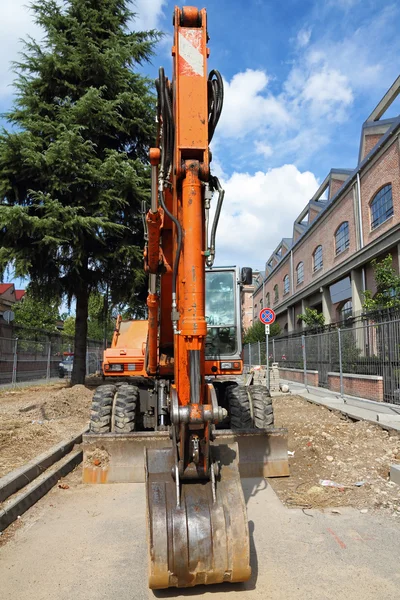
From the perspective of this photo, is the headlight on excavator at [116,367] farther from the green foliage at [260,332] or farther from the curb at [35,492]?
the green foliage at [260,332]

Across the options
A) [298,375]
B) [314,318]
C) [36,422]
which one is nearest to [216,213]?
[36,422]

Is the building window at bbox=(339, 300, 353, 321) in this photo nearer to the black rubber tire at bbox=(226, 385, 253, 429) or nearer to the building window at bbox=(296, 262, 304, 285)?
the building window at bbox=(296, 262, 304, 285)

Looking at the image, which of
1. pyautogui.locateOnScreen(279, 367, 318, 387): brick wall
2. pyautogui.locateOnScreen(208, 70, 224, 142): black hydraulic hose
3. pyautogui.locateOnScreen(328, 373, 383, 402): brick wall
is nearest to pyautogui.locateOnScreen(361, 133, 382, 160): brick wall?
pyautogui.locateOnScreen(279, 367, 318, 387): brick wall

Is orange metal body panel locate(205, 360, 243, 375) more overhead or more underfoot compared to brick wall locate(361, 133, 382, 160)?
more underfoot

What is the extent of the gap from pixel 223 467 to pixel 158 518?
0.69 meters

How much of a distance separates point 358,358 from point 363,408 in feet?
6.33

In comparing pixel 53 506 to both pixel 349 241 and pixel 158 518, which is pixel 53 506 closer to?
pixel 158 518

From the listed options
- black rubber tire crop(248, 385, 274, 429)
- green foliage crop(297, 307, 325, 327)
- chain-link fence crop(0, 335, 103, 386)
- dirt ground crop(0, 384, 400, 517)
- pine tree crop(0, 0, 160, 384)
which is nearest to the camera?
dirt ground crop(0, 384, 400, 517)

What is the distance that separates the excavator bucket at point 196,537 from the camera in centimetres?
326

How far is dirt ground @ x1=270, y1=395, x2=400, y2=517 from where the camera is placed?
5.57 m

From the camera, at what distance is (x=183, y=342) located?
3734mm

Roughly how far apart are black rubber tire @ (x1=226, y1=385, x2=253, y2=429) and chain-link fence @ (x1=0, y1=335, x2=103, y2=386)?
45.2 feet

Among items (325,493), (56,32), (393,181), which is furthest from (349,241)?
(325,493)

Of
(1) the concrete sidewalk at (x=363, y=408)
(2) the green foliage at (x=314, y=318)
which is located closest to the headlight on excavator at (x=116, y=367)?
(1) the concrete sidewalk at (x=363, y=408)
